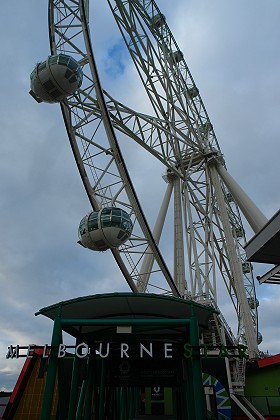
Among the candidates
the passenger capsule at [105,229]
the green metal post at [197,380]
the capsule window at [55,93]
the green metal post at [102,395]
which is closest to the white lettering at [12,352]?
the green metal post at [102,395]

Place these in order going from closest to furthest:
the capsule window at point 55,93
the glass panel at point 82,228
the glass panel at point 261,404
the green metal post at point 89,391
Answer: the green metal post at point 89,391 < the glass panel at point 261,404 < the capsule window at point 55,93 < the glass panel at point 82,228

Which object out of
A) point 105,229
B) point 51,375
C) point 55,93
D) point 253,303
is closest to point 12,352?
point 51,375

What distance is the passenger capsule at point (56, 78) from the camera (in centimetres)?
1791

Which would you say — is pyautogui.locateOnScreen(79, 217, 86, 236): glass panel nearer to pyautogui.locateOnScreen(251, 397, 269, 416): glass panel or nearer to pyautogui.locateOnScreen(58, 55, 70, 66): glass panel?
pyautogui.locateOnScreen(58, 55, 70, 66): glass panel

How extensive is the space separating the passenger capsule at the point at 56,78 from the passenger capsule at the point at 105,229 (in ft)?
20.3

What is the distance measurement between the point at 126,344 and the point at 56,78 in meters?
13.5

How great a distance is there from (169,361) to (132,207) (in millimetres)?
10843

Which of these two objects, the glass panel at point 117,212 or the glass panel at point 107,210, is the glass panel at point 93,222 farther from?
the glass panel at point 117,212

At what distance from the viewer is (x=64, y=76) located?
58.8 ft

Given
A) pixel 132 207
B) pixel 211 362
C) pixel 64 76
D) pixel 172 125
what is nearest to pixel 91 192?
pixel 132 207

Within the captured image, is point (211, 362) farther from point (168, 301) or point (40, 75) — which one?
point (40, 75)

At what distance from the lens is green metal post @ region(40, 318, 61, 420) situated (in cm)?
828

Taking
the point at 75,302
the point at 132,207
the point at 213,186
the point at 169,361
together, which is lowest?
the point at 169,361

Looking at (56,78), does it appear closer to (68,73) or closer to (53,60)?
(68,73)
